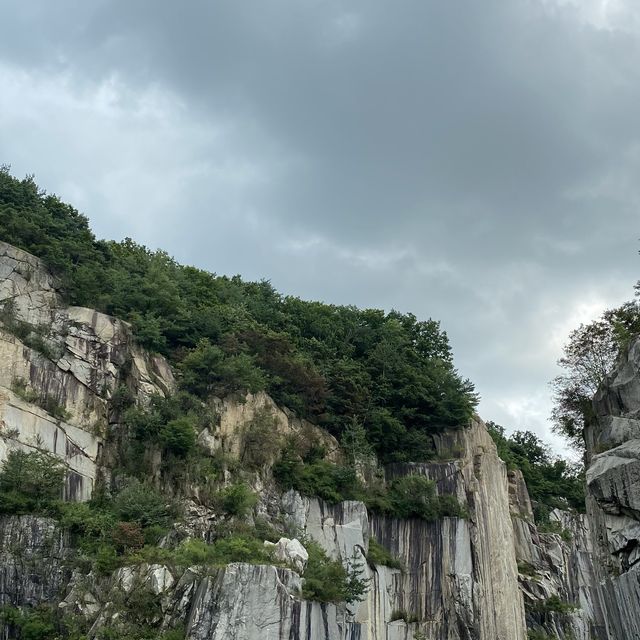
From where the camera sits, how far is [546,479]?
4912cm

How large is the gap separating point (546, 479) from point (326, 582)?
92.4ft

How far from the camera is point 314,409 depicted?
37.0 m

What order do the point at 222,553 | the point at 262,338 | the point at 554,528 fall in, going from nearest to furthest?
1. the point at 222,553
2. the point at 262,338
3. the point at 554,528

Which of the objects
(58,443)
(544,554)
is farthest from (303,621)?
(544,554)

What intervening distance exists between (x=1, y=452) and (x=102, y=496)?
13.1 ft

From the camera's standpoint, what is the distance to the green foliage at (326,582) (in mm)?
24625

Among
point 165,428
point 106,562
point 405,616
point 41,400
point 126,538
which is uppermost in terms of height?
point 41,400

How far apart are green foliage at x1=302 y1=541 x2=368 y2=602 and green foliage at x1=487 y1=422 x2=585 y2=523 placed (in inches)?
802

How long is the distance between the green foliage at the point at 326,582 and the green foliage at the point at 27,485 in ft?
30.3

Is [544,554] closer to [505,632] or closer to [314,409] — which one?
[505,632]

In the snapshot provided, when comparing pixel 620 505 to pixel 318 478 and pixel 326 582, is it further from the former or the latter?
pixel 318 478

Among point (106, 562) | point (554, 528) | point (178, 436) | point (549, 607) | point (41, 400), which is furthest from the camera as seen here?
point (554, 528)

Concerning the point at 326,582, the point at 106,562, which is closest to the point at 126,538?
the point at 106,562

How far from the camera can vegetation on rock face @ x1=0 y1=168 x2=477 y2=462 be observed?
111 feet
